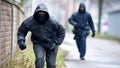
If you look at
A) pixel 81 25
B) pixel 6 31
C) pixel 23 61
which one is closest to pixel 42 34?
pixel 6 31

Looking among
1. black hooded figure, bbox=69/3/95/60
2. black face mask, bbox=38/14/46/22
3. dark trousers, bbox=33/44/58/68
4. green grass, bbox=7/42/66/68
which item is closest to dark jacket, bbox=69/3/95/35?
black hooded figure, bbox=69/3/95/60

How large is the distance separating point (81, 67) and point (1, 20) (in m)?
4.38

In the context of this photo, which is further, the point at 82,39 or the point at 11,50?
the point at 82,39

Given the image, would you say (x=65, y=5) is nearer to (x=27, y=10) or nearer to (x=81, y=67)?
(x=27, y=10)

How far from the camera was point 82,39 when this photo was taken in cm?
1611

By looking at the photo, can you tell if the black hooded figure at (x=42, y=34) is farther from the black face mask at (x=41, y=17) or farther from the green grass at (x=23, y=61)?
the green grass at (x=23, y=61)

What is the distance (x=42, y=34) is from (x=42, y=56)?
45cm

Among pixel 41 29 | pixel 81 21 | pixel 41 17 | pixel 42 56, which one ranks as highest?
pixel 41 17

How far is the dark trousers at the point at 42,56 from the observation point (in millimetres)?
10045

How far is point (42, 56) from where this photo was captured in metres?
10.1

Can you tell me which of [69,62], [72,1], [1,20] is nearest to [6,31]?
[1,20]

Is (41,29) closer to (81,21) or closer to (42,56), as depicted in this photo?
(42,56)

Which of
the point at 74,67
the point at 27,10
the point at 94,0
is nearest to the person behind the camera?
the point at 74,67

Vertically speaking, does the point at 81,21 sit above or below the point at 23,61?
→ above
